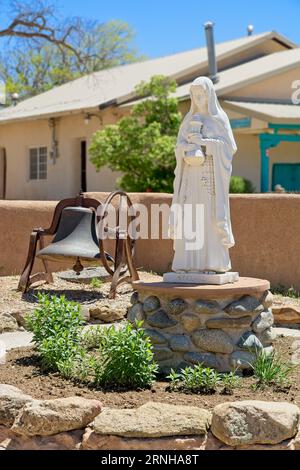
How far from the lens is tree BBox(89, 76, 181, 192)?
17.8 m

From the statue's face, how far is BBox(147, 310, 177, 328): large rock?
5.75 ft

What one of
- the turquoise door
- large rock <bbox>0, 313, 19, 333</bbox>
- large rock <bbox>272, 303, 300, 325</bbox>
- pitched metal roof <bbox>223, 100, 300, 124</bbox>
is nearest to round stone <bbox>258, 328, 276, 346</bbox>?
large rock <bbox>272, 303, 300, 325</bbox>

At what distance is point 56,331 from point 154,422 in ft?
5.75

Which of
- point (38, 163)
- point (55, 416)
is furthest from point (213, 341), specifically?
point (38, 163)

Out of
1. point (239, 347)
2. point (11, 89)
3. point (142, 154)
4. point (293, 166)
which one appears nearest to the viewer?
point (239, 347)

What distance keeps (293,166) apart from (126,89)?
187 inches

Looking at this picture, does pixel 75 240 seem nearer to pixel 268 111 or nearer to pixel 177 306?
pixel 177 306

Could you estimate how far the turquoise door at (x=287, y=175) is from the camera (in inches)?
798

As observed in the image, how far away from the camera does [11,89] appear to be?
34531 millimetres

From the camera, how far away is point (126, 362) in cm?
594

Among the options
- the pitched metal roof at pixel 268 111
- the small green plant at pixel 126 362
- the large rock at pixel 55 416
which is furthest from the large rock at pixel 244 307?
the pitched metal roof at pixel 268 111

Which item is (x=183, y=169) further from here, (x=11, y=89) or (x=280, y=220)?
(x=11, y=89)
